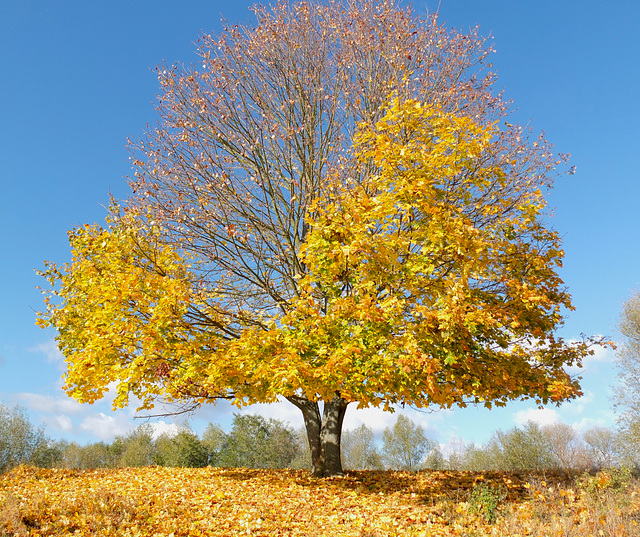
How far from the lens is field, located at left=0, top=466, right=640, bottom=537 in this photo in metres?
6.83

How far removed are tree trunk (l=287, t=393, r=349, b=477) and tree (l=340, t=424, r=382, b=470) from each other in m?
22.8

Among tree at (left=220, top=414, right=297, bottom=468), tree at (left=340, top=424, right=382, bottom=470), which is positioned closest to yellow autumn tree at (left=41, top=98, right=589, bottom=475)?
tree at (left=220, top=414, right=297, bottom=468)

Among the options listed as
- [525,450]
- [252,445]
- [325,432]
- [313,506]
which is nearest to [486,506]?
[313,506]

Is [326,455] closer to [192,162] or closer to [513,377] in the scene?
[513,377]

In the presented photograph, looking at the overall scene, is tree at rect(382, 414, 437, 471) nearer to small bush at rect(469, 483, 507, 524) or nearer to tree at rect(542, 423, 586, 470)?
tree at rect(542, 423, 586, 470)

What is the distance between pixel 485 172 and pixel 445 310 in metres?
3.81

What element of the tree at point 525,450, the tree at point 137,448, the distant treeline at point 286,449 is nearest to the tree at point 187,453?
the distant treeline at point 286,449

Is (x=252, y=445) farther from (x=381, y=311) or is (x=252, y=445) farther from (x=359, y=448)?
(x=381, y=311)

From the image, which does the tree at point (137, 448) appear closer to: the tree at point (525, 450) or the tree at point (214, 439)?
the tree at point (214, 439)

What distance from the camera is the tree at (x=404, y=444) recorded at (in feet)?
100

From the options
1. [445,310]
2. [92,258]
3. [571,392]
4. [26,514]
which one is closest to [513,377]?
[571,392]

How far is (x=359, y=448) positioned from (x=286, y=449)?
969 cm

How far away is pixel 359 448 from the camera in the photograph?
3600cm

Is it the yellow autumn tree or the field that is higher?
the yellow autumn tree
